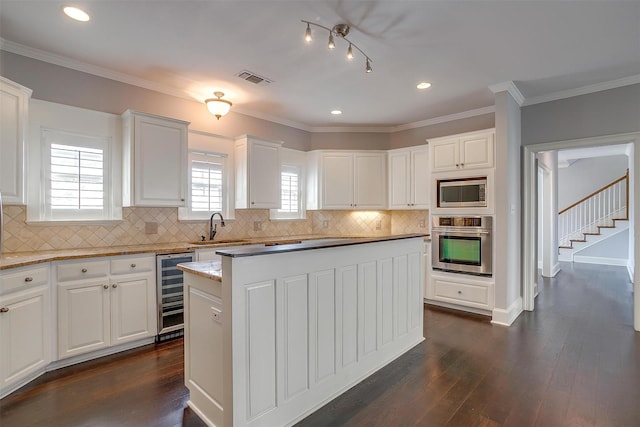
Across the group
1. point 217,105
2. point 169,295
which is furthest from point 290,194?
point 169,295

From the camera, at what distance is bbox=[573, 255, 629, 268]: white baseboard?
7.66 metres

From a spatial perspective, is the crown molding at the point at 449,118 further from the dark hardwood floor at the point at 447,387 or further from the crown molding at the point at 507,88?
the dark hardwood floor at the point at 447,387

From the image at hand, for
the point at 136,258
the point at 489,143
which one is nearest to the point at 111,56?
the point at 136,258

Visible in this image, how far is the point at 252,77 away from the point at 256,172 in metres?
1.33

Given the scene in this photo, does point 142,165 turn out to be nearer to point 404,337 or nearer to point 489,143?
point 404,337

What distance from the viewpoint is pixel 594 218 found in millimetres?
8188

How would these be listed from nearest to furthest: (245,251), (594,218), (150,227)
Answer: (245,251) < (150,227) < (594,218)

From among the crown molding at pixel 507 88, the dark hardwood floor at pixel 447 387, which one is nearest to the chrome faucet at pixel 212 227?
the dark hardwood floor at pixel 447 387

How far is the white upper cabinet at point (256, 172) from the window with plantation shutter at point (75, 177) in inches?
61.1

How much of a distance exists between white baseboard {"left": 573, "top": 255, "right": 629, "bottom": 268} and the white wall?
1649 mm

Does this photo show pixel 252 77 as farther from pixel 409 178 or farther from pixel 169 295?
pixel 409 178

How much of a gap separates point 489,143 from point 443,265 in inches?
67.3

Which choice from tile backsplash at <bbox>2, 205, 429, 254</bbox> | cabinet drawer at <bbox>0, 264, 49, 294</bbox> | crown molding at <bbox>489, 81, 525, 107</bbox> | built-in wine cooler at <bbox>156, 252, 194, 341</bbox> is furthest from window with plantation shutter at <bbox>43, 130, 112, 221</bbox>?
crown molding at <bbox>489, 81, 525, 107</bbox>

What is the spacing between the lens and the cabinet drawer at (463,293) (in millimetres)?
3953
